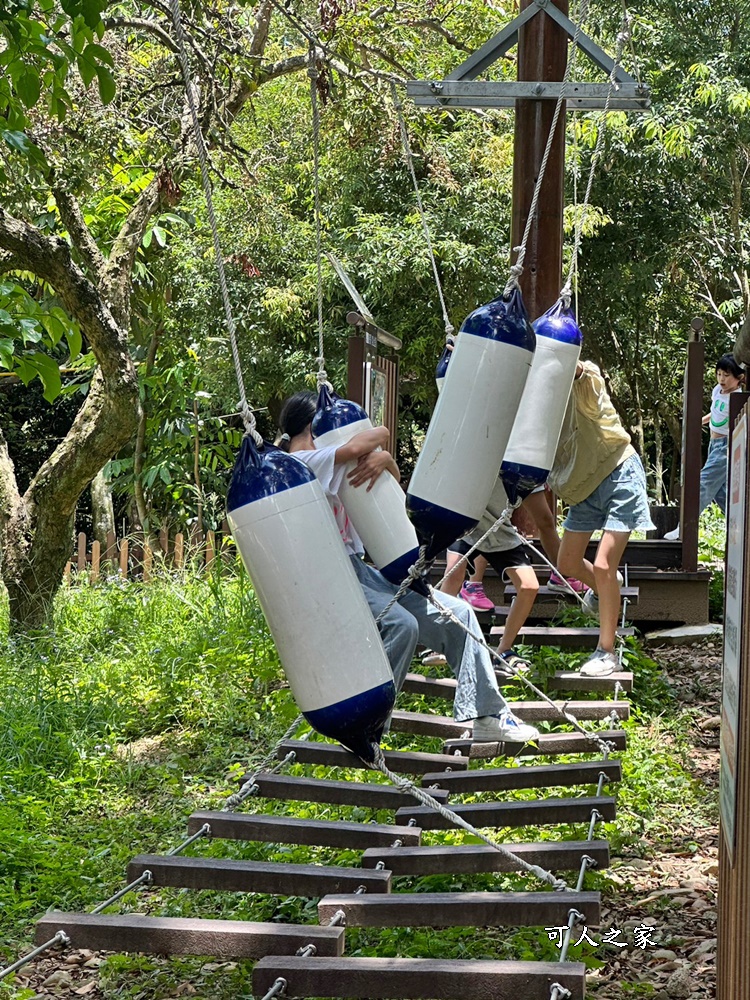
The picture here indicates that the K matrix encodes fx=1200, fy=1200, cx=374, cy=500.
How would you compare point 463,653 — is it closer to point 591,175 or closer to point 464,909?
point 464,909

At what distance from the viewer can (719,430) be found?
26.7ft

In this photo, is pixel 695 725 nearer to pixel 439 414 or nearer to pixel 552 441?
pixel 552 441

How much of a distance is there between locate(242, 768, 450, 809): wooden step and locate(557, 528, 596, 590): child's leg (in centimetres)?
183

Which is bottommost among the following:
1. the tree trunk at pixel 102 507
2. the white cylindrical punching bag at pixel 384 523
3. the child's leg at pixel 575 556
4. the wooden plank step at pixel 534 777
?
the tree trunk at pixel 102 507

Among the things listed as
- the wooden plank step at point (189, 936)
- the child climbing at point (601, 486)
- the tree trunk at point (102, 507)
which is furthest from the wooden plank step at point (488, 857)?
the tree trunk at point (102, 507)

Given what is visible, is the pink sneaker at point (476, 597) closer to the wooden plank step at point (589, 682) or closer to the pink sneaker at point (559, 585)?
the pink sneaker at point (559, 585)

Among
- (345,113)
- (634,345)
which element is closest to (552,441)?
(345,113)

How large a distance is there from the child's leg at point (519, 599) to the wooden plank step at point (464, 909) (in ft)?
8.33

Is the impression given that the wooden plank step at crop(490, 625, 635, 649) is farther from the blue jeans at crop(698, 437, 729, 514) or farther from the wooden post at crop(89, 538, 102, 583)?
the wooden post at crop(89, 538, 102, 583)

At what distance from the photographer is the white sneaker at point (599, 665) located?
552cm

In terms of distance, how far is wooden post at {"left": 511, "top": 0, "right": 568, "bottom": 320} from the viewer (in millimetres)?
6348

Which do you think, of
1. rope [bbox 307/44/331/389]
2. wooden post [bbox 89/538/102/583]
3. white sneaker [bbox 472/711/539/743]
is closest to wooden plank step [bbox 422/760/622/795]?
white sneaker [bbox 472/711/539/743]

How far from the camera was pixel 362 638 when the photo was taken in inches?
103

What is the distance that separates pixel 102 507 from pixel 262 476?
11.1 m
